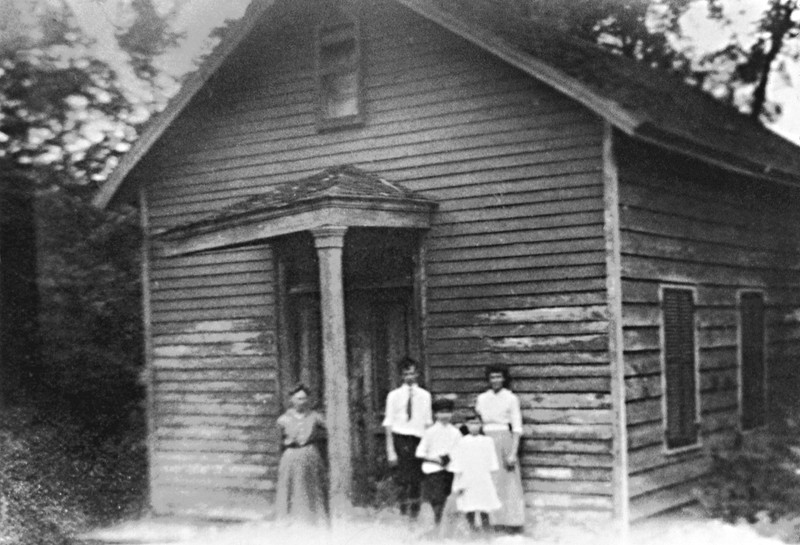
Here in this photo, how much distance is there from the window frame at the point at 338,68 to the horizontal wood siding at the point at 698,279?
328 centimetres

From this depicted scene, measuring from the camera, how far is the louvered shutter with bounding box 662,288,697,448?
11.1 m

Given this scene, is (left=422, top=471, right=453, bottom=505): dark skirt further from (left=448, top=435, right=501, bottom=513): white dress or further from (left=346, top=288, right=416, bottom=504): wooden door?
(left=346, top=288, right=416, bottom=504): wooden door

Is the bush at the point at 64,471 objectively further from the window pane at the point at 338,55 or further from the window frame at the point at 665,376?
the window frame at the point at 665,376

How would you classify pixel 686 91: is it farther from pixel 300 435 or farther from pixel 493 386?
pixel 300 435

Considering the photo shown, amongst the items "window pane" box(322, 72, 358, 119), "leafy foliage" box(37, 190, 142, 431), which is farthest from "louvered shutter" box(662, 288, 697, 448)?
"leafy foliage" box(37, 190, 142, 431)

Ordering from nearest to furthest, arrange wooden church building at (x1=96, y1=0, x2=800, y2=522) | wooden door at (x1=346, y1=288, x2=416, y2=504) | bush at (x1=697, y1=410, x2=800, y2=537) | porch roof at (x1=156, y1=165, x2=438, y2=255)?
porch roof at (x1=156, y1=165, x2=438, y2=255) < wooden church building at (x1=96, y1=0, x2=800, y2=522) < bush at (x1=697, y1=410, x2=800, y2=537) < wooden door at (x1=346, y1=288, x2=416, y2=504)

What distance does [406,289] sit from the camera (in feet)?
37.6

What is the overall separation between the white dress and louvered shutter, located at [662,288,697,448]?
252cm

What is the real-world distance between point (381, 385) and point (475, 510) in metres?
2.65

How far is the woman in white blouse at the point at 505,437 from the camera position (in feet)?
33.1

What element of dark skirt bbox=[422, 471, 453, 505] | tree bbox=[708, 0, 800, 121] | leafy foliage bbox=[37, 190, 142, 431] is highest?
tree bbox=[708, 0, 800, 121]

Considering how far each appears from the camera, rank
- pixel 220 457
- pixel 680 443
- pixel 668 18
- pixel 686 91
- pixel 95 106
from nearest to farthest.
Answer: pixel 680 443 < pixel 220 457 < pixel 686 91 < pixel 95 106 < pixel 668 18

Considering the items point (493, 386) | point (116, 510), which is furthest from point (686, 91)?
point (116, 510)

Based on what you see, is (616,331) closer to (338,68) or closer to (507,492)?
(507,492)
